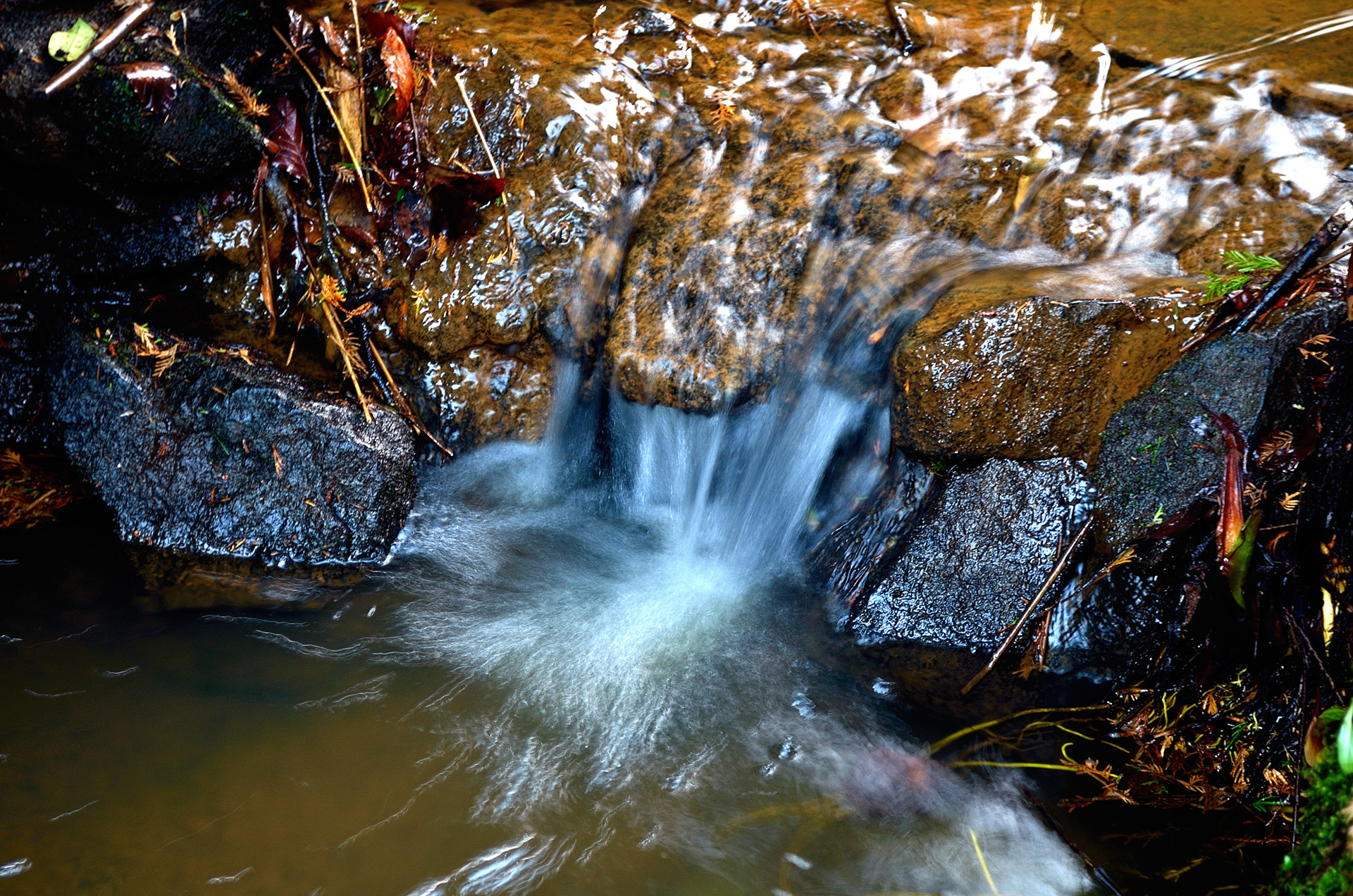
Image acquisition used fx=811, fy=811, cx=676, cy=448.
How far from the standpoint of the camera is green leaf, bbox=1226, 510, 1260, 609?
2473 millimetres

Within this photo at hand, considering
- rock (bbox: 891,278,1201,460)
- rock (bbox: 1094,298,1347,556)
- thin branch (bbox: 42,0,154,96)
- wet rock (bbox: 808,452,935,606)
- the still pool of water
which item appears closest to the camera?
the still pool of water

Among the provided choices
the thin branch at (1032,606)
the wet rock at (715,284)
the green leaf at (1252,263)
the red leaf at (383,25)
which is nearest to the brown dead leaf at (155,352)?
the red leaf at (383,25)

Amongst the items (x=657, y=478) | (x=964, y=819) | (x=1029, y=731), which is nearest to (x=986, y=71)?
(x=657, y=478)

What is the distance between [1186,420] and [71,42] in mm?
4381

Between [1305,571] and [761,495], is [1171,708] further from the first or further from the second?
[761,495]

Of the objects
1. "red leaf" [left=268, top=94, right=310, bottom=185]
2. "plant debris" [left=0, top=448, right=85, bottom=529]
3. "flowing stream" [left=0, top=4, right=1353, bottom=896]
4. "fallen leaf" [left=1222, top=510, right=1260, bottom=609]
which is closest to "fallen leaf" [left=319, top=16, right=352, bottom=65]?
"red leaf" [left=268, top=94, right=310, bottom=185]

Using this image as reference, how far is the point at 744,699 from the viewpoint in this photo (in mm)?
3029

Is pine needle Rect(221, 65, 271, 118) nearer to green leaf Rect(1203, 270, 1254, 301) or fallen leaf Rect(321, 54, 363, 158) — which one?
fallen leaf Rect(321, 54, 363, 158)

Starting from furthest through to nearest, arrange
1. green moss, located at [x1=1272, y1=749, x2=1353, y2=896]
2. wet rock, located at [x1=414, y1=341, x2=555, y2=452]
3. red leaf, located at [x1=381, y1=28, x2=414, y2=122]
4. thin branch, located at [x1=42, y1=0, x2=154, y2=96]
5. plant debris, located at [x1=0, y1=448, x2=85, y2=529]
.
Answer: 1. wet rock, located at [x1=414, y1=341, x2=555, y2=452]
2. red leaf, located at [x1=381, y1=28, x2=414, y2=122]
3. plant debris, located at [x1=0, y1=448, x2=85, y2=529]
4. thin branch, located at [x1=42, y1=0, x2=154, y2=96]
5. green moss, located at [x1=1272, y1=749, x2=1353, y2=896]

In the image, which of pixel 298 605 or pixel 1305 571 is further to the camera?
pixel 298 605

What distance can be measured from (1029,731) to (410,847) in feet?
6.88

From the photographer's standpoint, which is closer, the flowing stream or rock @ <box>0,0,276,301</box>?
the flowing stream

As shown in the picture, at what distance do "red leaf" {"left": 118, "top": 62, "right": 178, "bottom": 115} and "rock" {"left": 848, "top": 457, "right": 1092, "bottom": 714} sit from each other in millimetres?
3526

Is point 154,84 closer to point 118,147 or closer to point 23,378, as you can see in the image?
point 118,147
